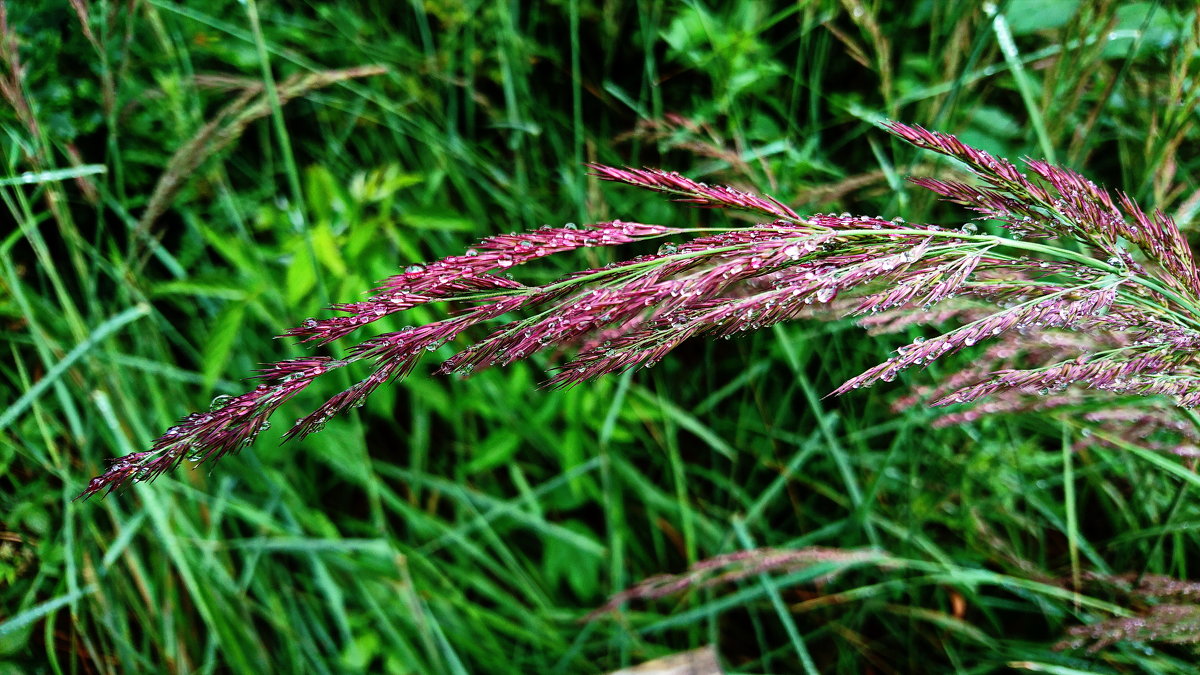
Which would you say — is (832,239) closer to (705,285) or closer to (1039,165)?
(705,285)

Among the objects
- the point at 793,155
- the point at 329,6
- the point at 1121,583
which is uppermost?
the point at 329,6

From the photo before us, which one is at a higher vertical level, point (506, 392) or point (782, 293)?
point (782, 293)

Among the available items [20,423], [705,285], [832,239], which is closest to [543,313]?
[705,285]

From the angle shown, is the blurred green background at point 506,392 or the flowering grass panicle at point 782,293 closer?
the flowering grass panicle at point 782,293

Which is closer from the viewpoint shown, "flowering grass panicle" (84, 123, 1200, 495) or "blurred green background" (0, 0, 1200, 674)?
"flowering grass panicle" (84, 123, 1200, 495)

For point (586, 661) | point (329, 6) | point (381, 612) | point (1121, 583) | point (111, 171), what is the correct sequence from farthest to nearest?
point (329, 6) < point (111, 171) < point (586, 661) < point (381, 612) < point (1121, 583)
